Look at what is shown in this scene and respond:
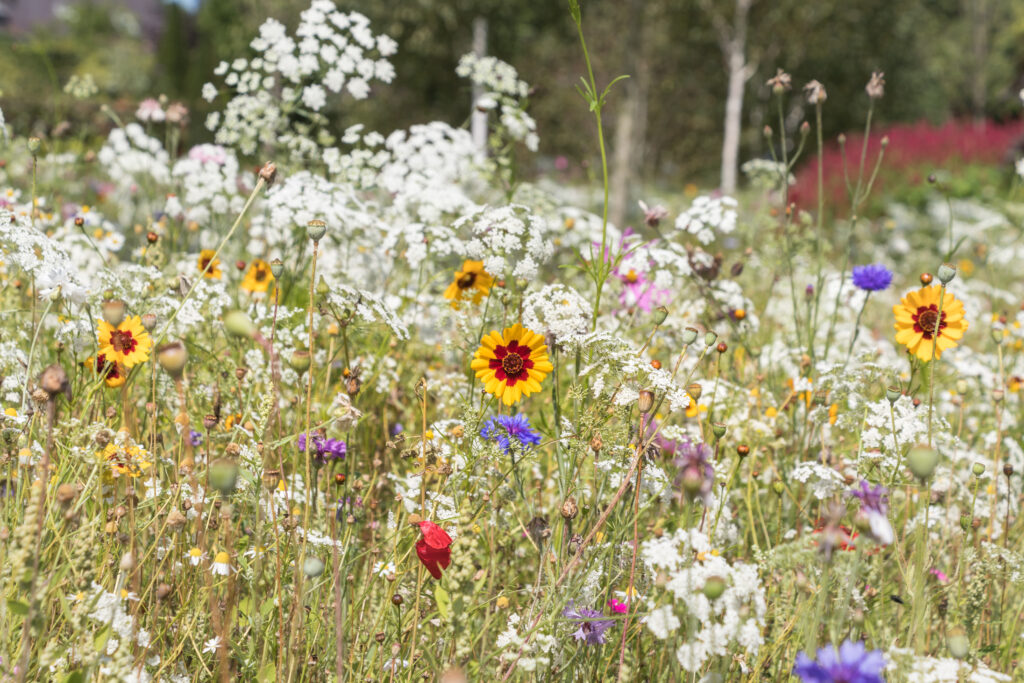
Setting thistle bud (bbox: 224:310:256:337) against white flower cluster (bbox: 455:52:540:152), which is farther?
white flower cluster (bbox: 455:52:540:152)

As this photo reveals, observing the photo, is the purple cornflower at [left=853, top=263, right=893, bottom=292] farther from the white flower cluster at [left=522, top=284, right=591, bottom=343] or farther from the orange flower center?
the orange flower center

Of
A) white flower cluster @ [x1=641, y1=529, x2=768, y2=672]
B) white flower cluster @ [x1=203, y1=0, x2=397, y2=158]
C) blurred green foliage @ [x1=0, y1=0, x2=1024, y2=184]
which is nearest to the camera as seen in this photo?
white flower cluster @ [x1=641, y1=529, x2=768, y2=672]

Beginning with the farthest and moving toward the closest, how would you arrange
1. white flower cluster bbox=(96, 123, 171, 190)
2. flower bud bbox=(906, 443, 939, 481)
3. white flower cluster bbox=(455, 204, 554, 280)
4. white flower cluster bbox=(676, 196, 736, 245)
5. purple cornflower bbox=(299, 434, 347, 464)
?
white flower cluster bbox=(96, 123, 171, 190), white flower cluster bbox=(676, 196, 736, 245), white flower cluster bbox=(455, 204, 554, 280), purple cornflower bbox=(299, 434, 347, 464), flower bud bbox=(906, 443, 939, 481)

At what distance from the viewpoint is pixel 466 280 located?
2.12 metres

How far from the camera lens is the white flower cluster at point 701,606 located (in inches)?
39.6

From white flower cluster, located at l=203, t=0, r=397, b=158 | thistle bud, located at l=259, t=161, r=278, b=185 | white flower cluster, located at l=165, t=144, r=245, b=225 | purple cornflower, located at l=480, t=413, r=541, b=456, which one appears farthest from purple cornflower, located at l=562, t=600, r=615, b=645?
white flower cluster, located at l=165, t=144, r=245, b=225

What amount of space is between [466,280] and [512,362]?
0.67 m

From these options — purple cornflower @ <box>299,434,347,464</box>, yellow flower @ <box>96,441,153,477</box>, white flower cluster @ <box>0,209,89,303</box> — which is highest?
white flower cluster @ <box>0,209,89,303</box>

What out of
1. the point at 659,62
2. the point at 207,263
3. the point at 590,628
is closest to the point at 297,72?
the point at 207,263

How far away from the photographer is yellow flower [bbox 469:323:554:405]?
145cm

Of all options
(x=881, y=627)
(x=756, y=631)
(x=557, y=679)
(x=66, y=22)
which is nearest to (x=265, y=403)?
(x=557, y=679)

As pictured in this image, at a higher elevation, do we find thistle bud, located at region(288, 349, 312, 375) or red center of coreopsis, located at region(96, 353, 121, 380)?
red center of coreopsis, located at region(96, 353, 121, 380)

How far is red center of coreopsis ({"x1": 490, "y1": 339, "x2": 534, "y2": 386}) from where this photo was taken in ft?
4.84

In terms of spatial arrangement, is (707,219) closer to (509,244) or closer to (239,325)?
(509,244)
